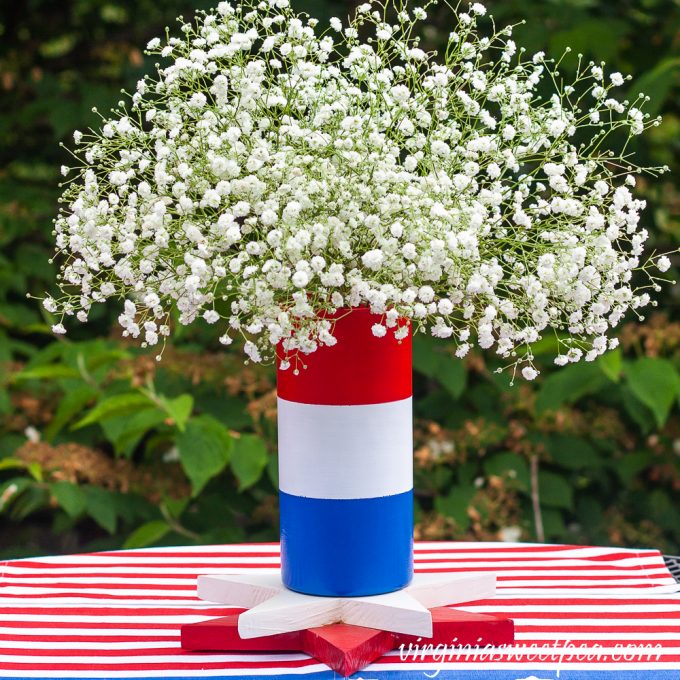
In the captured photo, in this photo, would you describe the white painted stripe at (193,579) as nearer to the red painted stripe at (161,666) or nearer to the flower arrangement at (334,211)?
the red painted stripe at (161,666)

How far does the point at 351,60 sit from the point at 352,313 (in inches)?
11.4

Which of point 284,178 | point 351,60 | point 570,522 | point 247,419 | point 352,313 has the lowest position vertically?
point 570,522

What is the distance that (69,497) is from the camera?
7.08ft

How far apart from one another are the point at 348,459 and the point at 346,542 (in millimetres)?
98

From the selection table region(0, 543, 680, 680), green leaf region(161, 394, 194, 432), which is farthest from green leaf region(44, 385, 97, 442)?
table region(0, 543, 680, 680)

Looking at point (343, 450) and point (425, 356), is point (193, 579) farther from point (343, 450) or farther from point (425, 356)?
point (425, 356)

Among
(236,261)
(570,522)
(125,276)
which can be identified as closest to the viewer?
(236,261)

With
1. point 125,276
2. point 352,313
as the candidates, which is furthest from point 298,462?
point 125,276

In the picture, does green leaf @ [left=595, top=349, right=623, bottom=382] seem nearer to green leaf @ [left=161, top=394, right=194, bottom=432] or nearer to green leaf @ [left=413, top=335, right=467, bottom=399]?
green leaf @ [left=413, top=335, right=467, bottom=399]

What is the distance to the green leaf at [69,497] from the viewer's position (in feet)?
6.99

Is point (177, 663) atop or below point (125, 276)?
below

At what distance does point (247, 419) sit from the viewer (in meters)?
2.37

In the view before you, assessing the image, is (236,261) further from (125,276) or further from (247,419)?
(247,419)

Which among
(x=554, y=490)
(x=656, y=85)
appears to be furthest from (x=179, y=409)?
(x=656, y=85)
